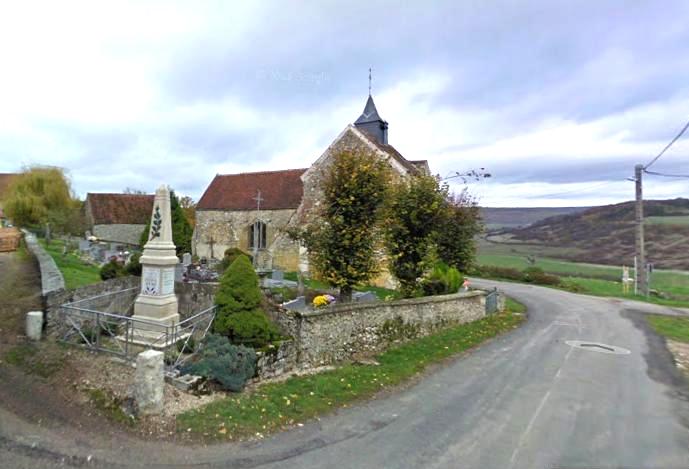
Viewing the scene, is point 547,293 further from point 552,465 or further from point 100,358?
point 100,358

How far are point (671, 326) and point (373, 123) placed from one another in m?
20.7

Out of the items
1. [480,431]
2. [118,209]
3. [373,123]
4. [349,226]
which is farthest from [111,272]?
[118,209]

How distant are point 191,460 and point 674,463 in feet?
20.8

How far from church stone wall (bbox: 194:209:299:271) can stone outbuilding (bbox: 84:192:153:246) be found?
809cm

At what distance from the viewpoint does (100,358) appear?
6.90 m

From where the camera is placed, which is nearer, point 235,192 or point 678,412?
point 678,412

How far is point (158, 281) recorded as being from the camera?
8750 millimetres

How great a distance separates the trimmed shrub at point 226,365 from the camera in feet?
21.4

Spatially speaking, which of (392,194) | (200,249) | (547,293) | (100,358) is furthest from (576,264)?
(100,358)

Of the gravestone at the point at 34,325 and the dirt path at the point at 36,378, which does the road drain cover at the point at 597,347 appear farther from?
the gravestone at the point at 34,325

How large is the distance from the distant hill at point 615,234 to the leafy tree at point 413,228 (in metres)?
35.3

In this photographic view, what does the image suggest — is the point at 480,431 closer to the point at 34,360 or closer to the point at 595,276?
the point at 34,360

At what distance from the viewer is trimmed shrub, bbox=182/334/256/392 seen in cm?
651

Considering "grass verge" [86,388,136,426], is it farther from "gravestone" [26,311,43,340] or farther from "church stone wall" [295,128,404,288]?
"church stone wall" [295,128,404,288]
